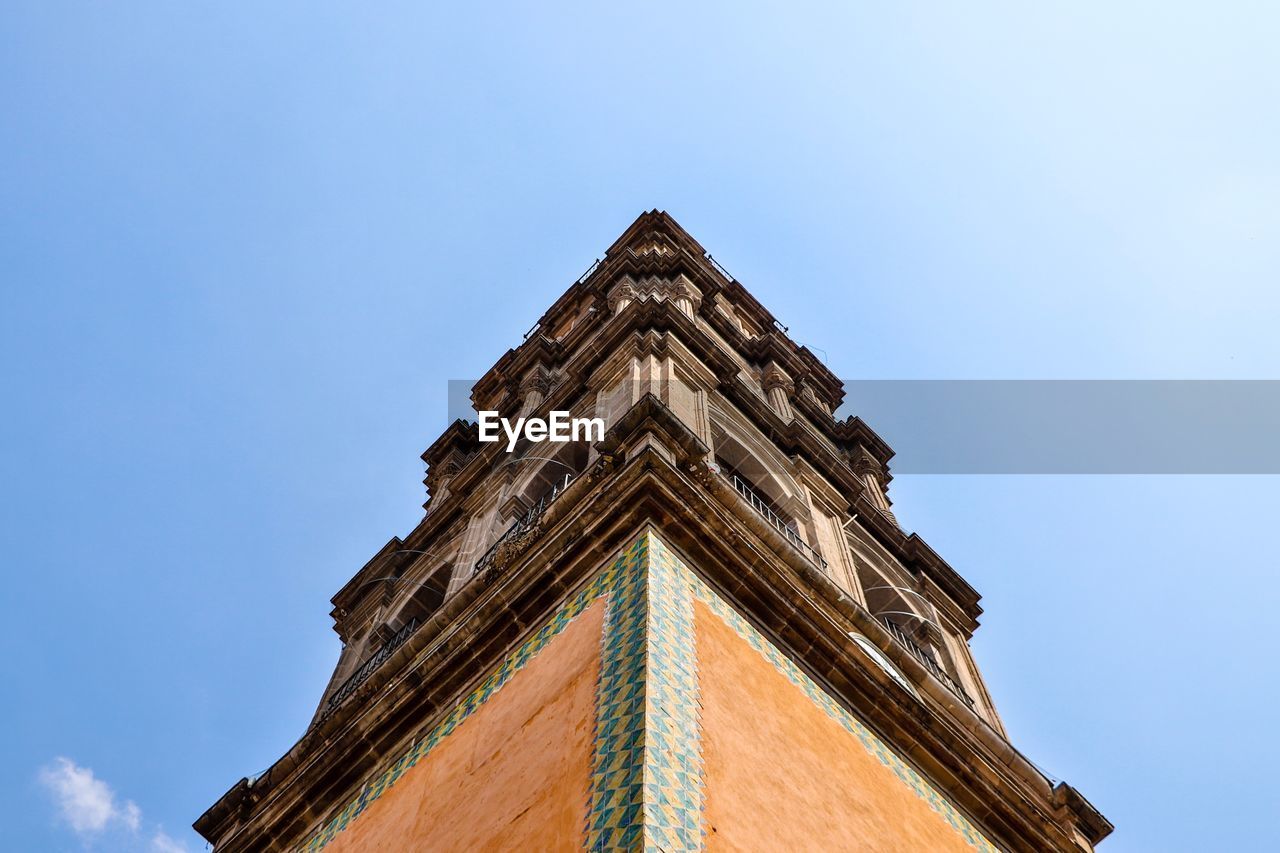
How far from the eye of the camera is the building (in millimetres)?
8938

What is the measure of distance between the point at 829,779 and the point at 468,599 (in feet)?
15.1

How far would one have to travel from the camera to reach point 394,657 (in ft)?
45.8

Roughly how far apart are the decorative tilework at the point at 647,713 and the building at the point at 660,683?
24 millimetres

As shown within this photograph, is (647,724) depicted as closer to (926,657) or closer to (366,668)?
(366,668)

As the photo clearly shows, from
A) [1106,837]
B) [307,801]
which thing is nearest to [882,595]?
[1106,837]

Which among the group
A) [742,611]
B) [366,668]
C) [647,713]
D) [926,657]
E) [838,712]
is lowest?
[647,713]

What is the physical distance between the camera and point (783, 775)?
956 centimetres

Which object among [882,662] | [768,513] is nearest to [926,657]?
[768,513]

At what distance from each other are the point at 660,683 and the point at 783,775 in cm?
111

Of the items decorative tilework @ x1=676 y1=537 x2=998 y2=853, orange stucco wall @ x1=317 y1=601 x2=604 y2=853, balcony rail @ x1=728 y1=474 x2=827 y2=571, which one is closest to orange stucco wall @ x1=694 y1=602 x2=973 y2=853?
decorative tilework @ x1=676 y1=537 x2=998 y2=853

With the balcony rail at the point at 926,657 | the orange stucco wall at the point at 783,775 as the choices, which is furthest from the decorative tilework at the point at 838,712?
the balcony rail at the point at 926,657

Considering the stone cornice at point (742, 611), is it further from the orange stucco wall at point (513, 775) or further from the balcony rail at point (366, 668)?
the balcony rail at point (366, 668)

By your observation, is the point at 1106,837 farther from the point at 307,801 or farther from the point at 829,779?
the point at 307,801

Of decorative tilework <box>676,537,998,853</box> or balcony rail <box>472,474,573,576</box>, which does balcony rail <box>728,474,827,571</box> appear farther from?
decorative tilework <box>676,537,998,853</box>
